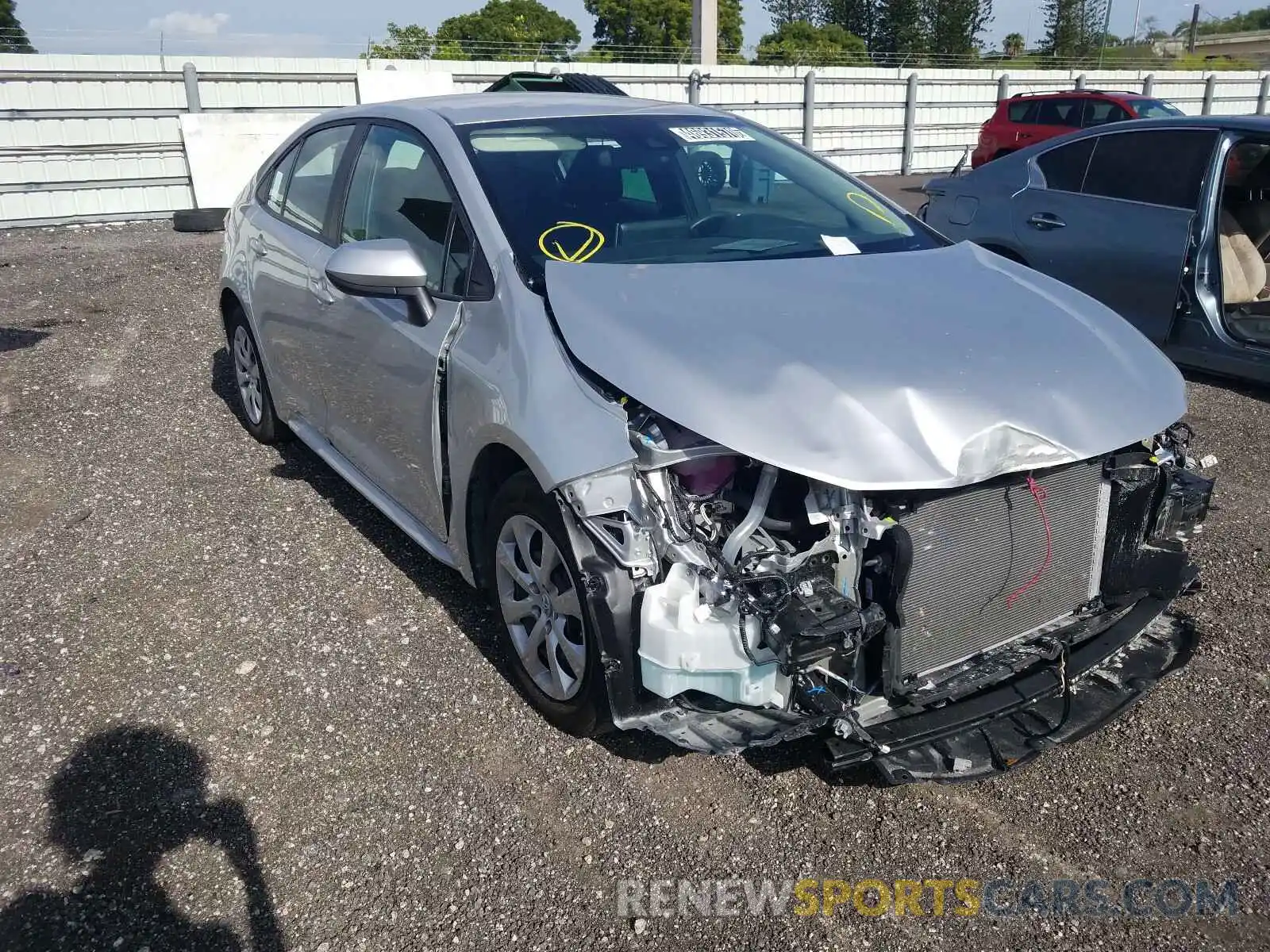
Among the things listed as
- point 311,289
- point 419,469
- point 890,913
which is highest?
point 311,289

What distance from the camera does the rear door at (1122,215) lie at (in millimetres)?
6086

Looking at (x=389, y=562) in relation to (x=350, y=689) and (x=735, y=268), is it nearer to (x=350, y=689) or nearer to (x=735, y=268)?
(x=350, y=689)

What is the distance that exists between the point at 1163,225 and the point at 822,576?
478cm

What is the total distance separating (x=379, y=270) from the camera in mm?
3199

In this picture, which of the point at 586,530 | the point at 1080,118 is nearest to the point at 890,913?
the point at 586,530

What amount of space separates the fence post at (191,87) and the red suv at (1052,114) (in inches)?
485

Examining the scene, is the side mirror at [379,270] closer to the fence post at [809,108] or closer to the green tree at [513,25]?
the fence post at [809,108]

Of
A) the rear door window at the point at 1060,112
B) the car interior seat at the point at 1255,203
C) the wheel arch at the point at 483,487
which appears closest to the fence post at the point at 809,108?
the rear door window at the point at 1060,112

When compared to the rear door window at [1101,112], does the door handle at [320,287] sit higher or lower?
lower

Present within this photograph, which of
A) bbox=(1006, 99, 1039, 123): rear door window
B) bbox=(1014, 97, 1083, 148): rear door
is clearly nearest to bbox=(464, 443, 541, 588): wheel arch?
bbox=(1014, 97, 1083, 148): rear door

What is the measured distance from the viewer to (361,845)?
9.00 ft

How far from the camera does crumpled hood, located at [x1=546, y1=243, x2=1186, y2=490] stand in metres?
2.50

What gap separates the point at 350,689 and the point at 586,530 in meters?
1.27

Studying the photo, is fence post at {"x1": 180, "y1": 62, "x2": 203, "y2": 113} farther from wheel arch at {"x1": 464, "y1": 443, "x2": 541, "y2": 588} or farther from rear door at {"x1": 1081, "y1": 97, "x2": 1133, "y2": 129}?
rear door at {"x1": 1081, "y1": 97, "x2": 1133, "y2": 129}
